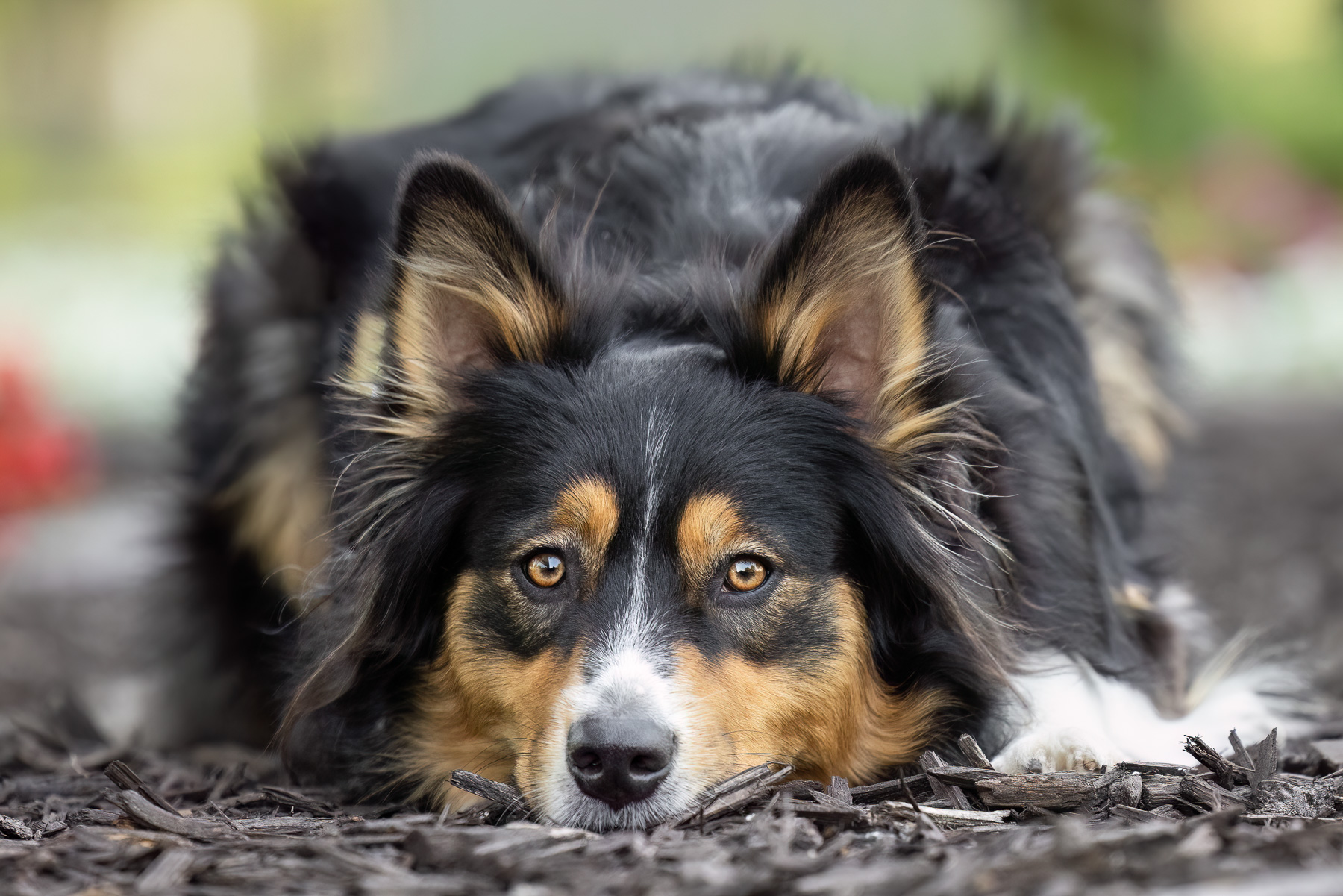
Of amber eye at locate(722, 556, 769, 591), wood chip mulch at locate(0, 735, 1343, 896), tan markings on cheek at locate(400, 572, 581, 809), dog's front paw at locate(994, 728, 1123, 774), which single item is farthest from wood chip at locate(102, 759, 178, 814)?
dog's front paw at locate(994, 728, 1123, 774)

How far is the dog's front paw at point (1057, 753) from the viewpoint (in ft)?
11.6

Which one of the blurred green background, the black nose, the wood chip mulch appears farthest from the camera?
the blurred green background

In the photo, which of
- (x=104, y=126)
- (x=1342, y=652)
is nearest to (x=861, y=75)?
(x=104, y=126)

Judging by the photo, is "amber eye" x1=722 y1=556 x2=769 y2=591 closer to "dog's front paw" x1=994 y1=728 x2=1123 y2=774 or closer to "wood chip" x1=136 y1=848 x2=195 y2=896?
"dog's front paw" x1=994 y1=728 x2=1123 y2=774

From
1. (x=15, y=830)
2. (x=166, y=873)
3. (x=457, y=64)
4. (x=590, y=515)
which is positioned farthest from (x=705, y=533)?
(x=457, y=64)

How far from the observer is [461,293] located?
3.55m

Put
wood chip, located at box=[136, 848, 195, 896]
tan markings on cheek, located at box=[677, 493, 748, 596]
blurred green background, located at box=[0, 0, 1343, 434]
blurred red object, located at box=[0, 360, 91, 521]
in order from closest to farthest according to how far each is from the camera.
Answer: wood chip, located at box=[136, 848, 195, 896] < tan markings on cheek, located at box=[677, 493, 748, 596] < blurred red object, located at box=[0, 360, 91, 521] < blurred green background, located at box=[0, 0, 1343, 434]

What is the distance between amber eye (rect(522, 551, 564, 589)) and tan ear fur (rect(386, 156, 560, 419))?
0.51 m

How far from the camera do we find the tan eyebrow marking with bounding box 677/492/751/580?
3.26 m

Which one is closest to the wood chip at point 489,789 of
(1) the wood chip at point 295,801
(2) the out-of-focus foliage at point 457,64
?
(1) the wood chip at point 295,801

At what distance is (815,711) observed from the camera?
3.42 meters

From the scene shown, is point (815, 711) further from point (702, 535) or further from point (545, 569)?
point (545, 569)

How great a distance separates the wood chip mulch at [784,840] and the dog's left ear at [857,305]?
95 cm

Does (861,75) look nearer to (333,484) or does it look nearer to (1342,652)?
(1342,652)
